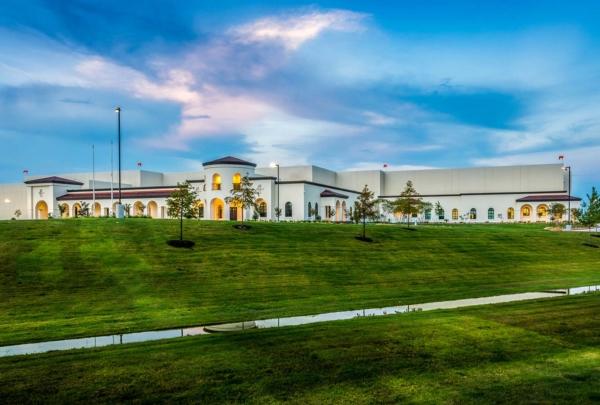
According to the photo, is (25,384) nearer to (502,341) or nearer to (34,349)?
(34,349)

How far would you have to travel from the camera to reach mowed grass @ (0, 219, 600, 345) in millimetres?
14031

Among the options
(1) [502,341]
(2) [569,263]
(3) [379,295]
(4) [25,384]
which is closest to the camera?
(4) [25,384]

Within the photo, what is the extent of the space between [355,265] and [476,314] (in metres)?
13.1

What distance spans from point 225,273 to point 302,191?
41769 mm

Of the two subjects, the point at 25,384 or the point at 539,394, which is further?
the point at 25,384

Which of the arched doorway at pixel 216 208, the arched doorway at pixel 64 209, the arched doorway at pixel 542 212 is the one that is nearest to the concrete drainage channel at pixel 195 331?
the arched doorway at pixel 216 208

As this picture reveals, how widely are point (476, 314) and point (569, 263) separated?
22.6 m

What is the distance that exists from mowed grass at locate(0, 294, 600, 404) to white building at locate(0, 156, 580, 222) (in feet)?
156

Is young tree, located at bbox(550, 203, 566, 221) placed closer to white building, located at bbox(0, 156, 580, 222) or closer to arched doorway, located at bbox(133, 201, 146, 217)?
white building, located at bbox(0, 156, 580, 222)

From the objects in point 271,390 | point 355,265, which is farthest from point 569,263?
point 271,390

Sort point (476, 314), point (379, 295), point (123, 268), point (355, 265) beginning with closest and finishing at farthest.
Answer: point (476, 314) < point (379, 295) < point (123, 268) < point (355, 265)

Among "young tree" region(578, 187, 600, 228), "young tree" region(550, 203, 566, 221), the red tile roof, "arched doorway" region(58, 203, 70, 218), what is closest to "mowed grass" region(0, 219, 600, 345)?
"young tree" region(578, 187, 600, 228)

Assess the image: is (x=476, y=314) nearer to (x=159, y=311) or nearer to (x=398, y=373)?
(x=398, y=373)

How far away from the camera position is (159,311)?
1417 centimetres
